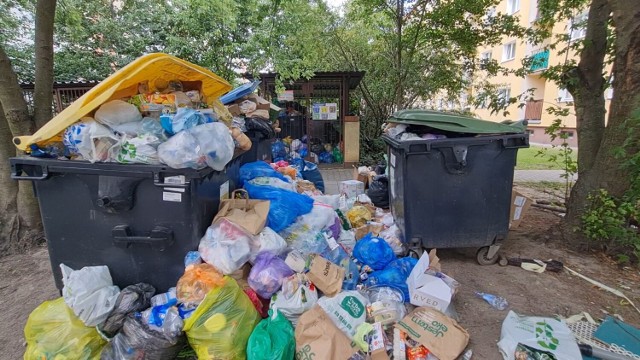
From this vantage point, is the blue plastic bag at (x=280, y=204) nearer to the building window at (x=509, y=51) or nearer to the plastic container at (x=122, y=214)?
the plastic container at (x=122, y=214)

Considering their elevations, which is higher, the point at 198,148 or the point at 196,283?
the point at 198,148

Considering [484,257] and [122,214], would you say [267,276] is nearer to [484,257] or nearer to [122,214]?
[122,214]

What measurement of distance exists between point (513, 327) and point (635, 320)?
0.95 m

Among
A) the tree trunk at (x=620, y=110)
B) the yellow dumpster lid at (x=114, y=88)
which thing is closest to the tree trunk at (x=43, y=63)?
the yellow dumpster lid at (x=114, y=88)

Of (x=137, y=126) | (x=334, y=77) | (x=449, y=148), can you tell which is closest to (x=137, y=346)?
(x=137, y=126)

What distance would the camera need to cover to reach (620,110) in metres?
2.73

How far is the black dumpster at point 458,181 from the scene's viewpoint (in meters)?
2.71

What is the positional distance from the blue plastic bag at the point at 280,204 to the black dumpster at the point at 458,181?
93 centimetres

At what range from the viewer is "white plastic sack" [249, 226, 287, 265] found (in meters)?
2.15

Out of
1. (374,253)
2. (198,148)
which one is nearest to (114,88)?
(198,148)

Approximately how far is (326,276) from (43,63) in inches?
140

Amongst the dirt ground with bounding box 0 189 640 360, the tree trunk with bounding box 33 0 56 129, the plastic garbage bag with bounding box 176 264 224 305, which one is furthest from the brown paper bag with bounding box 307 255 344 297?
the tree trunk with bounding box 33 0 56 129

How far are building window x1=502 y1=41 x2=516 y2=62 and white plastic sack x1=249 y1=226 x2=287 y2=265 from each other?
751 inches

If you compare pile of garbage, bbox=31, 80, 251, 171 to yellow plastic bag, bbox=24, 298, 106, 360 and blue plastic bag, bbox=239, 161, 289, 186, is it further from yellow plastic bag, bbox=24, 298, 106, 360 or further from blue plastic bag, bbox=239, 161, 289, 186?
yellow plastic bag, bbox=24, 298, 106, 360
